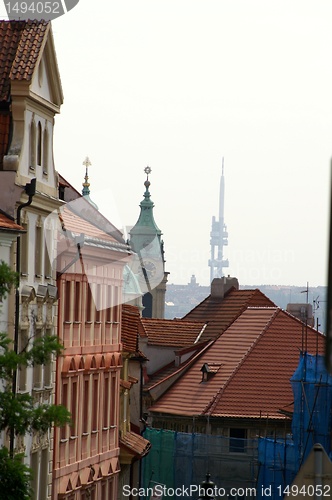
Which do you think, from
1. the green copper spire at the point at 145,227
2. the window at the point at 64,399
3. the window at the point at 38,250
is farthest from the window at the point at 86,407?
the green copper spire at the point at 145,227

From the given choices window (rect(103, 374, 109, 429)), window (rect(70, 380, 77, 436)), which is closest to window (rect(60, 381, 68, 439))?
window (rect(70, 380, 77, 436))

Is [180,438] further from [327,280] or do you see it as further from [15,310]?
[327,280]

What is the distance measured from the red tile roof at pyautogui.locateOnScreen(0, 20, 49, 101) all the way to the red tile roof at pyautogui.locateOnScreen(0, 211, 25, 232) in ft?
7.74

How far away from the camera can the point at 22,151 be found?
2969 cm

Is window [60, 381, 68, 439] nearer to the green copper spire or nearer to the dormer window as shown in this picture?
the dormer window

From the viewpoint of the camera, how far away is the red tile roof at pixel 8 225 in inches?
1090

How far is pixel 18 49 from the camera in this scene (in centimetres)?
3052

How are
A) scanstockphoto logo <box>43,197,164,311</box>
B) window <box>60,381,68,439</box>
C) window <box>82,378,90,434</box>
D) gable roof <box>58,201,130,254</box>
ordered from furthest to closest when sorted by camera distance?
window <box>82,378,90,434</box> < gable roof <box>58,201,130,254</box> < window <box>60,381,68,439</box> < scanstockphoto logo <box>43,197,164,311</box>

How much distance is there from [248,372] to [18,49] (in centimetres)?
3204

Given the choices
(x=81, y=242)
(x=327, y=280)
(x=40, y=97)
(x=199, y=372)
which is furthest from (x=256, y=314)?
(x=327, y=280)

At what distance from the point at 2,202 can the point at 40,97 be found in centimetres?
268

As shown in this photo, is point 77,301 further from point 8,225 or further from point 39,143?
point 8,225

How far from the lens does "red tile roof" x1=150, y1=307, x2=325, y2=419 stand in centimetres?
5881

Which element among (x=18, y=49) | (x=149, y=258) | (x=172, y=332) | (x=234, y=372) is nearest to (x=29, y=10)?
→ (x=18, y=49)
